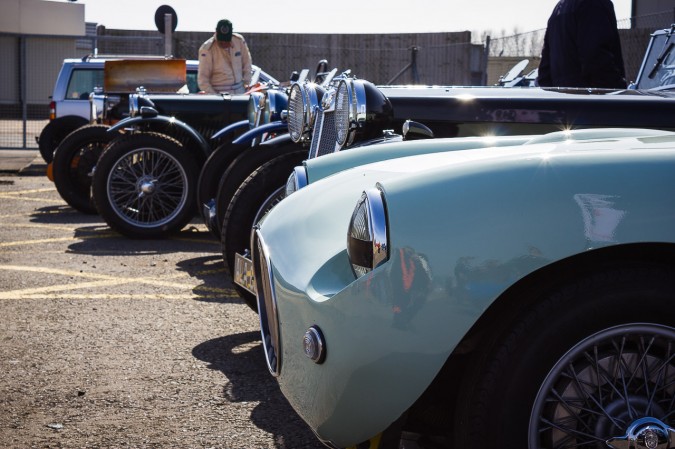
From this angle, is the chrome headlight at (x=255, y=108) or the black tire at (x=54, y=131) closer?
the chrome headlight at (x=255, y=108)

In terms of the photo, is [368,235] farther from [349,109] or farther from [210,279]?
[210,279]

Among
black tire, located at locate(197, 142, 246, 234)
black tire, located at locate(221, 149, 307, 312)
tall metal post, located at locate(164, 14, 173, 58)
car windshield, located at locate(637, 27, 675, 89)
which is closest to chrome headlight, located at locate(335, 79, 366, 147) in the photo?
black tire, located at locate(221, 149, 307, 312)

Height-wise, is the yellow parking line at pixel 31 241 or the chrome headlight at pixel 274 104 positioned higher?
the chrome headlight at pixel 274 104

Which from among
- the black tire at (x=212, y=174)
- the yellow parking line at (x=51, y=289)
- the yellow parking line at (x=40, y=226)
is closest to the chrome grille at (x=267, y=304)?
the yellow parking line at (x=51, y=289)

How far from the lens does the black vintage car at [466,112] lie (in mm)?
4602

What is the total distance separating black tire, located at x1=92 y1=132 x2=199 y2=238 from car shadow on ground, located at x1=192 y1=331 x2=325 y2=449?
148 inches

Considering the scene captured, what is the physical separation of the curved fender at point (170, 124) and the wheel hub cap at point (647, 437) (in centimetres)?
694

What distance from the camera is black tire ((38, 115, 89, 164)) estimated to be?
13671 mm

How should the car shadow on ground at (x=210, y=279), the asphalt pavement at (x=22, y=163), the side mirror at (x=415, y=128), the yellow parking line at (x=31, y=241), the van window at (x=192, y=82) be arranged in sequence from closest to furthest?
the side mirror at (x=415, y=128) < the car shadow on ground at (x=210, y=279) < the yellow parking line at (x=31, y=241) < the van window at (x=192, y=82) < the asphalt pavement at (x=22, y=163)

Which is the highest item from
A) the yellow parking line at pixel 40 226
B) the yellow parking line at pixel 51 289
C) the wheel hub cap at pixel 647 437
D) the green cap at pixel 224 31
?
the green cap at pixel 224 31

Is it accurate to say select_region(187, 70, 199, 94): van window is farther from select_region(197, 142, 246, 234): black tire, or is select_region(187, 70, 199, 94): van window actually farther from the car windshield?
the car windshield

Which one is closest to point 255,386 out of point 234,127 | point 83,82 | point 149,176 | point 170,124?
point 234,127

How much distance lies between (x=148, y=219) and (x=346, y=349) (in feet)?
21.7

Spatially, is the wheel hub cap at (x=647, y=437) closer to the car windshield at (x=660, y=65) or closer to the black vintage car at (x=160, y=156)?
the car windshield at (x=660, y=65)
